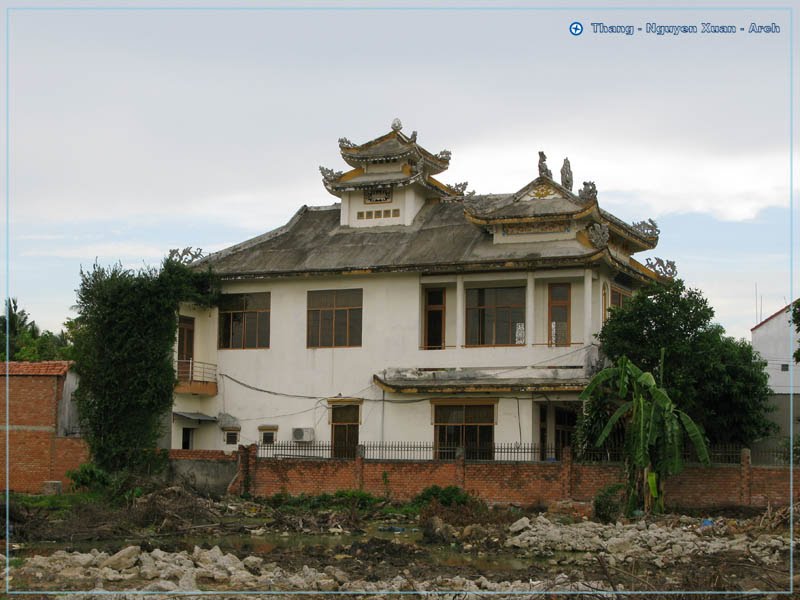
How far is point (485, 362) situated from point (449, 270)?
2.50 m

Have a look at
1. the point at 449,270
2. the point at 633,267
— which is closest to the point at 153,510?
the point at 449,270

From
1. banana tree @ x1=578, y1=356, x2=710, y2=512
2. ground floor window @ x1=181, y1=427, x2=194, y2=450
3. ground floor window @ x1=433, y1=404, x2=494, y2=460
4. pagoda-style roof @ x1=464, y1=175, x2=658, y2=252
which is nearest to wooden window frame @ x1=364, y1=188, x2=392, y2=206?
pagoda-style roof @ x1=464, y1=175, x2=658, y2=252

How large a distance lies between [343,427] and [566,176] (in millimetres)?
→ 8745

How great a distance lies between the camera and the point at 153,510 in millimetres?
23797

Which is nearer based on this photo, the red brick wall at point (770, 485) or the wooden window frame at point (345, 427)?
the red brick wall at point (770, 485)

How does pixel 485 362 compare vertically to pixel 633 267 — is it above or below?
below

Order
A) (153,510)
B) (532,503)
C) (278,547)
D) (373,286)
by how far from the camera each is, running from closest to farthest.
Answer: (278,547) < (153,510) < (532,503) < (373,286)

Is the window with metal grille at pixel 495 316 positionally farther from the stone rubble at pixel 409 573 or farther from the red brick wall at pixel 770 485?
the stone rubble at pixel 409 573

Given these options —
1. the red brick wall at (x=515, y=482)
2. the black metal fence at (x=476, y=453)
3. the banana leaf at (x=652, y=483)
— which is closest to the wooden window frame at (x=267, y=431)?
the black metal fence at (x=476, y=453)

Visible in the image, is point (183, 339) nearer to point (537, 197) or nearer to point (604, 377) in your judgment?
point (537, 197)

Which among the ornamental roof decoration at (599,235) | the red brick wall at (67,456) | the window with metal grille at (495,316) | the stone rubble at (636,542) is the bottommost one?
the stone rubble at (636,542)

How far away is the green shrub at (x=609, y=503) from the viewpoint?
24375 millimetres

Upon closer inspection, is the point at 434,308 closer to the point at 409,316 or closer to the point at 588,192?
the point at 409,316

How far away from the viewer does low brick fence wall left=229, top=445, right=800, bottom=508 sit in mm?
24688
